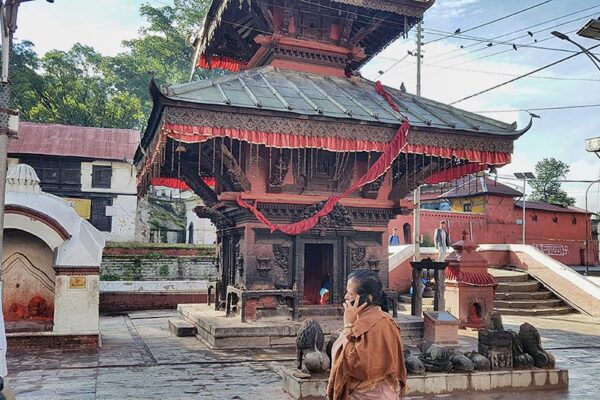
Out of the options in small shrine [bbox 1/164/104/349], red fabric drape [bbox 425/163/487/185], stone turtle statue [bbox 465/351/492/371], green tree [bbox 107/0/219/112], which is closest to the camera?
stone turtle statue [bbox 465/351/492/371]

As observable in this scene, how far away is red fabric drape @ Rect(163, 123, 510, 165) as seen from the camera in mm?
9570

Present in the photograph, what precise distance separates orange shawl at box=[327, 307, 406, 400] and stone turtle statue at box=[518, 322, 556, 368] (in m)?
5.37

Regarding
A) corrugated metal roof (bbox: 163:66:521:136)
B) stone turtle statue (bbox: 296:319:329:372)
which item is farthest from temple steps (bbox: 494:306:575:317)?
stone turtle statue (bbox: 296:319:329:372)

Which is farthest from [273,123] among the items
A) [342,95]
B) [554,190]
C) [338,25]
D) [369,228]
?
[554,190]

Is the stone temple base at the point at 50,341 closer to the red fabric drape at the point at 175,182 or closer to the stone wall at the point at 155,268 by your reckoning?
the red fabric drape at the point at 175,182

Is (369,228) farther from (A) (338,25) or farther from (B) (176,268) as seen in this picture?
(B) (176,268)

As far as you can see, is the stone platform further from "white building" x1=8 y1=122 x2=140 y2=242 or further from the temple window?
the temple window

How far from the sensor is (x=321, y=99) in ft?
37.8

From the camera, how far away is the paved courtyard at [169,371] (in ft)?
24.4

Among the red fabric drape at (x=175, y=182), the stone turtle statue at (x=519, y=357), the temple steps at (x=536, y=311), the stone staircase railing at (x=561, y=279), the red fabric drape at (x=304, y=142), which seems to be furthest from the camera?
the stone staircase railing at (x=561, y=279)

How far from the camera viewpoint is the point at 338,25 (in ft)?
44.7

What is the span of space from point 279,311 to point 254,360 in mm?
2000

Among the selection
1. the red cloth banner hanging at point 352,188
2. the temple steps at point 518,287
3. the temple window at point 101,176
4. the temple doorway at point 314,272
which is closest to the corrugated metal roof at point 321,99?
the red cloth banner hanging at point 352,188

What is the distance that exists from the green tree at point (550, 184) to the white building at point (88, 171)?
123 feet
